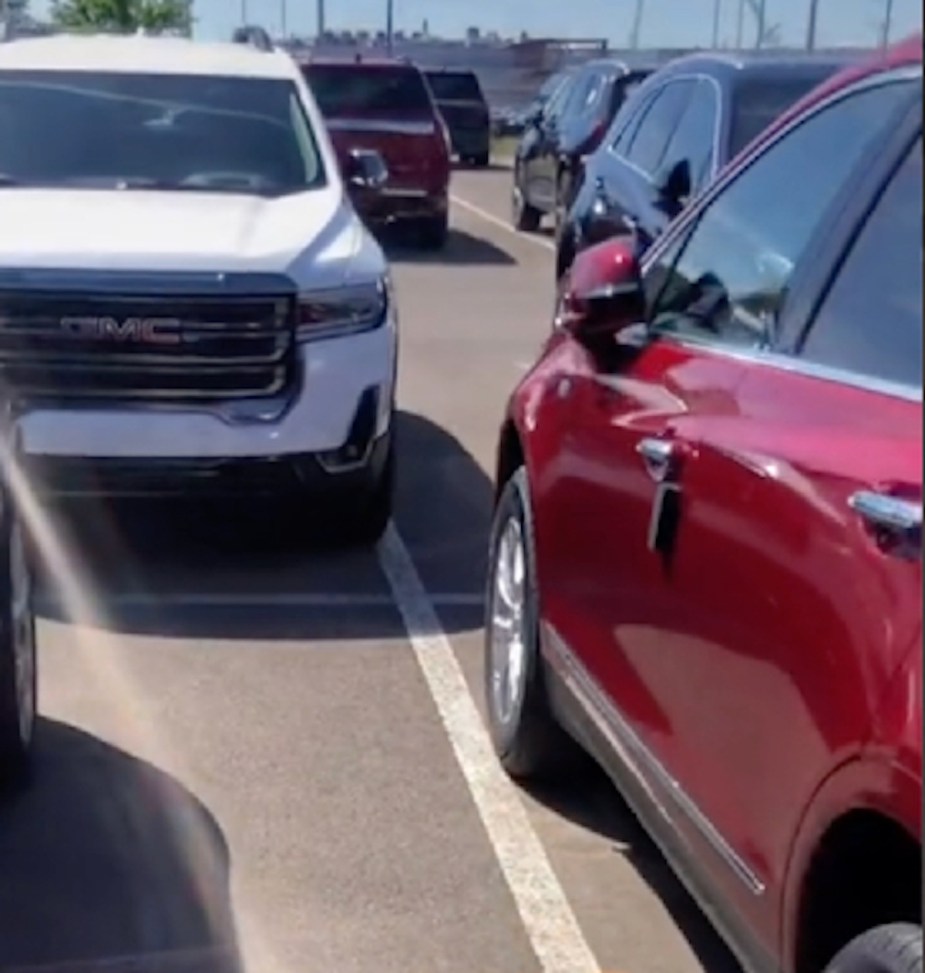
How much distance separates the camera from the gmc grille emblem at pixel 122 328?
801 centimetres

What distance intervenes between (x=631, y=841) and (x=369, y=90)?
59.3ft

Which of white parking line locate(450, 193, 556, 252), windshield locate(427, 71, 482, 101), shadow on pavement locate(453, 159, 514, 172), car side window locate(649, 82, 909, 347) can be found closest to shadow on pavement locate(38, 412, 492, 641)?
car side window locate(649, 82, 909, 347)

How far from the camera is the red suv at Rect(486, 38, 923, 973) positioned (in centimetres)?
339

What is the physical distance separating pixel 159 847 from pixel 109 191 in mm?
3995

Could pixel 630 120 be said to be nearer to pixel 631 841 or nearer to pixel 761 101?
pixel 761 101

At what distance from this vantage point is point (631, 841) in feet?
19.1

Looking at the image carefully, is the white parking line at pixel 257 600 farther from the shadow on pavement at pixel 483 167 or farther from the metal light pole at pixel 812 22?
the shadow on pavement at pixel 483 167

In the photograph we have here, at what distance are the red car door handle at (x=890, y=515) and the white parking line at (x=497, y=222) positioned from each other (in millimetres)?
18930

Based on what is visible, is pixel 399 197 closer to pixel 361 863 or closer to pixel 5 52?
pixel 5 52

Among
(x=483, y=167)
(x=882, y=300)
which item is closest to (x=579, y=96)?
(x=882, y=300)

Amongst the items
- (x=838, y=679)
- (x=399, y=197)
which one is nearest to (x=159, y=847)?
(x=838, y=679)

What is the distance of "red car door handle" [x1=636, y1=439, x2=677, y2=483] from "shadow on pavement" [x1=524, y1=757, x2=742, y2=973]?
110cm

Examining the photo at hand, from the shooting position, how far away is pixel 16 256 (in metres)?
8.02

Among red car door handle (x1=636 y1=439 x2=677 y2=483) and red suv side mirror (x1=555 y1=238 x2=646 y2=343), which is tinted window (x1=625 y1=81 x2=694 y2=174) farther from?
red car door handle (x1=636 y1=439 x2=677 y2=483)
